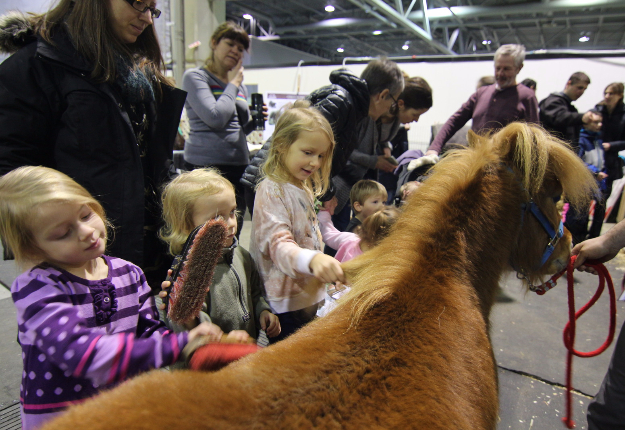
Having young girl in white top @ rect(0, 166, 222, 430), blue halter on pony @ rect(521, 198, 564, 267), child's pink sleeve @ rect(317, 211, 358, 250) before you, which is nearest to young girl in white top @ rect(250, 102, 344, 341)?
child's pink sleeve @ rect(317, 211, 358, 250)

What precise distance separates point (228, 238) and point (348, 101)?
1.08m

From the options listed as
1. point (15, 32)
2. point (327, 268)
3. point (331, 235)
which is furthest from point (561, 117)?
point (15, 32)

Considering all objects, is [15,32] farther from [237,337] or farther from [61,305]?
[237,337]

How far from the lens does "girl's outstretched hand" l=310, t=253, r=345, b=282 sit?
1053 millimetres

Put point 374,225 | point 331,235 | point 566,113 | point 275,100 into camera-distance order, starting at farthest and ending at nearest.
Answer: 1. point 275,100
2. point 566,113
3. point 331,235
4. point 374,225

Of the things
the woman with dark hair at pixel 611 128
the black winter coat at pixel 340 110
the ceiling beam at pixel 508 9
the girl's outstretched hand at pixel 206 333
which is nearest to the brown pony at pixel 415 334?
the girl's outstretched hand at pixel 206 333

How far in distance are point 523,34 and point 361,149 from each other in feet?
41.4

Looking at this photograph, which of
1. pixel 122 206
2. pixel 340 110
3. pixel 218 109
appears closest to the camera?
pixel 122 206

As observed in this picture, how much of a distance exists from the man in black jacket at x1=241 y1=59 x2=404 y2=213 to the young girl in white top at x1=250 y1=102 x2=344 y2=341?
0.29m

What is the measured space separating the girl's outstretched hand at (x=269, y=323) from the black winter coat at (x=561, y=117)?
4.40 metres

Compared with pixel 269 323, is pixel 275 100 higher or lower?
higher

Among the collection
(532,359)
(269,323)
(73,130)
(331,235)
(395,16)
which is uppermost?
(395,16)

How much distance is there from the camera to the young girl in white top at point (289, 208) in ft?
4.65

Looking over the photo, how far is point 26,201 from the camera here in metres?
0.85
